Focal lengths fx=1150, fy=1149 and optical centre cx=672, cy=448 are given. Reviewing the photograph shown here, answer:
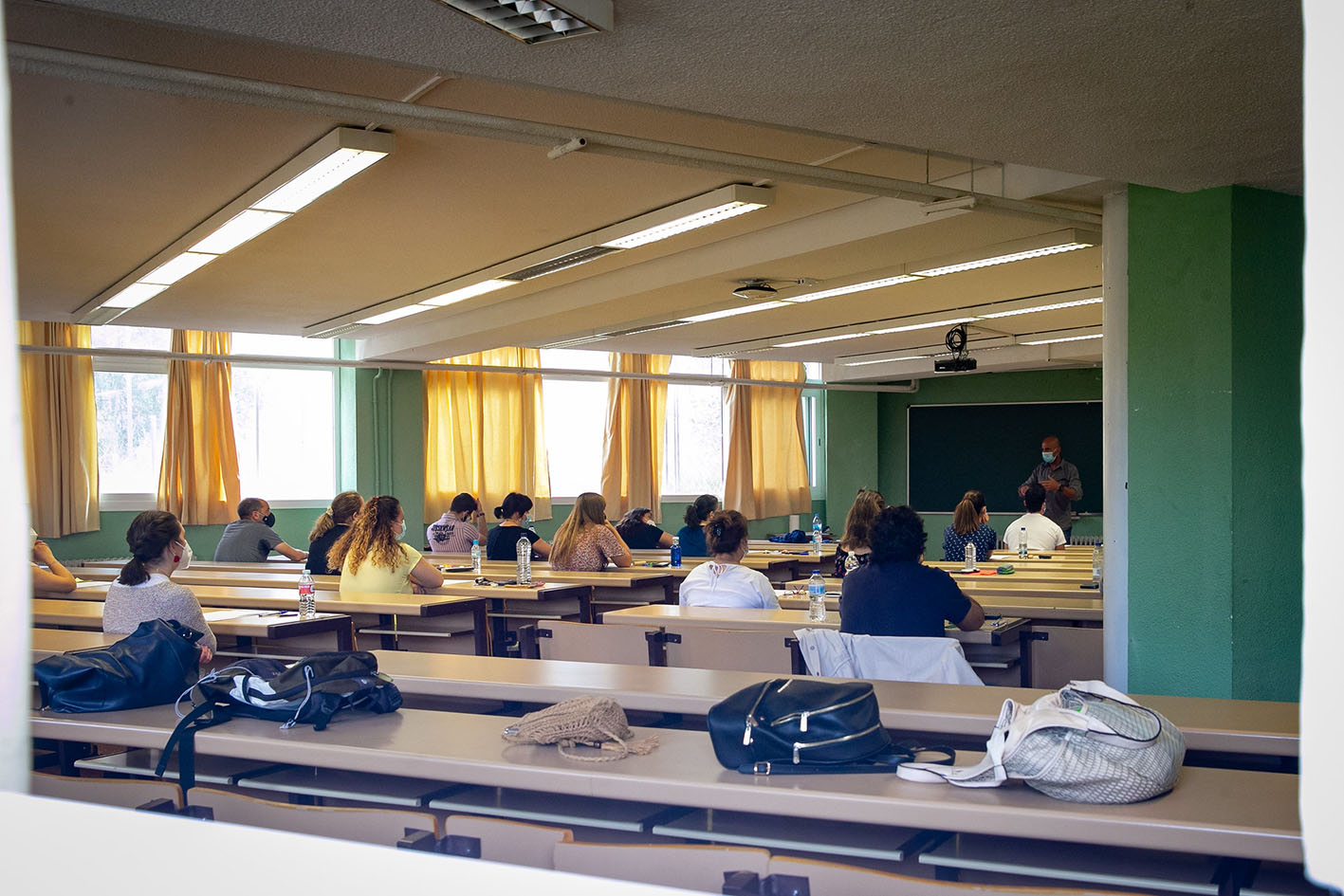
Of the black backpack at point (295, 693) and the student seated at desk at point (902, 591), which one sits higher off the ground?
the student seated at desk at point (902, 591)

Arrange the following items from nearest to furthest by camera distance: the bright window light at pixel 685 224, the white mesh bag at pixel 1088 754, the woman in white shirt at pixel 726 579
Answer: the white mesh bag at pixel 1088 754 < the woman in white shirt at pixel 726 579 < the bright window light at pixel 685 224

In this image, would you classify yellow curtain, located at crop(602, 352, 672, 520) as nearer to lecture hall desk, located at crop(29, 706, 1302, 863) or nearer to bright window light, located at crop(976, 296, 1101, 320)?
bright window light, located at crop(976, 296, 1101, 320)

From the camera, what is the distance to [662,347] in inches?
463

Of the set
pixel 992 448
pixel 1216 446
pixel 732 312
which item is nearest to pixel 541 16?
pixel 1216 446

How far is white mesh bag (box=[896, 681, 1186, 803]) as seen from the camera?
217cm

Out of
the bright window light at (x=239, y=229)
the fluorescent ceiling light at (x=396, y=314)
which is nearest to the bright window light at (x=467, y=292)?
the fluorescent ceiling light at (x=396, y=314)

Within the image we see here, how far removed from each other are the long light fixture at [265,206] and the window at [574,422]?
589 centimetres

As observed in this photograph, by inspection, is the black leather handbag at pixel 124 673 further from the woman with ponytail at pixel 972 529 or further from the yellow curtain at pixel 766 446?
the yellow curtain at pixel 766 446

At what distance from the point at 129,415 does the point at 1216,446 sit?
9125 mm

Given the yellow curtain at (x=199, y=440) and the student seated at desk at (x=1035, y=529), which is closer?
the student seated at desk at (x=1035, y=529)

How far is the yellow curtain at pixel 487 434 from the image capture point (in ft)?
39.6

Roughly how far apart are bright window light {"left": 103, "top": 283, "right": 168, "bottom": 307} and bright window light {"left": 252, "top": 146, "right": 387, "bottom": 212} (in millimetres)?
2648

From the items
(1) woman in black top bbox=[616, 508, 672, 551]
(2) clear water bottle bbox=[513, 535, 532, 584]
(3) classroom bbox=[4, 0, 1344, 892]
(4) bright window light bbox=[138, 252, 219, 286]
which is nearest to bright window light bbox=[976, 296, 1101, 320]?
(3) classroom bbox=[4, 0, 1344, 892]

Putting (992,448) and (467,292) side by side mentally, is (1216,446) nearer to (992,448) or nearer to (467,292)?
(467,292)
